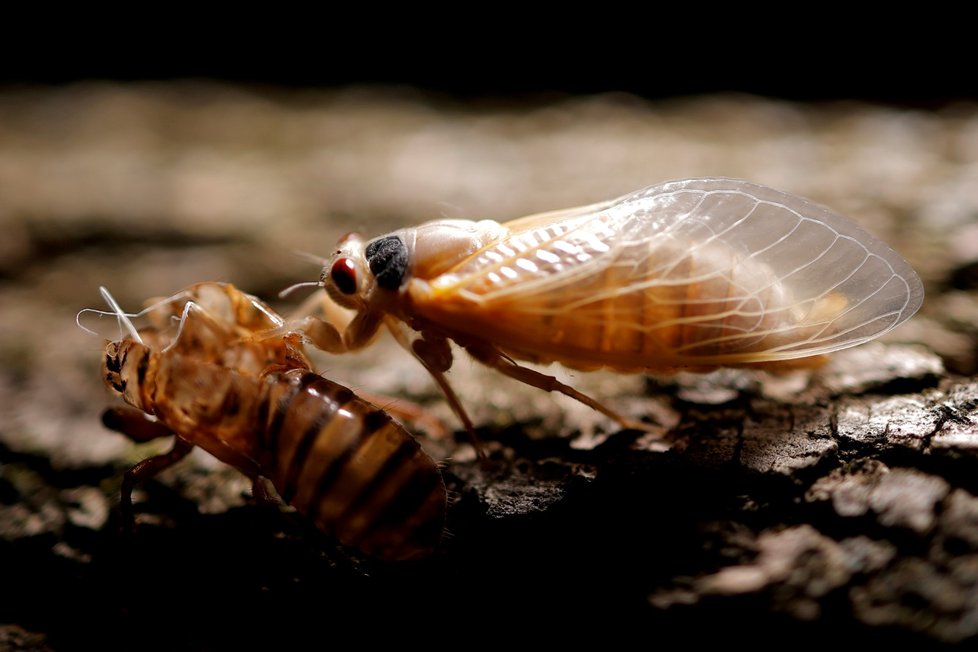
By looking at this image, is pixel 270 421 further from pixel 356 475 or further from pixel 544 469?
pixel 544 469

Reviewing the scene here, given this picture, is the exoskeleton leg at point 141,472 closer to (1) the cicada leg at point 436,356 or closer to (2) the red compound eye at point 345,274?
(2) the red compound eye at point 345,274

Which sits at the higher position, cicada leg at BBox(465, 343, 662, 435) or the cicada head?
the cicada head

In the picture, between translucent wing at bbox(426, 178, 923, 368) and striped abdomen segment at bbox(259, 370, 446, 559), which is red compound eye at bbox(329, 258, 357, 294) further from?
striped abdomen segment at bbox(259, 370, 446, 559)

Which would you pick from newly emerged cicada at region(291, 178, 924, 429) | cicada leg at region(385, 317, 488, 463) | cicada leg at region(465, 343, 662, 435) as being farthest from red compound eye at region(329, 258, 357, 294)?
cicada leg at region(465, 343, 662, 435)

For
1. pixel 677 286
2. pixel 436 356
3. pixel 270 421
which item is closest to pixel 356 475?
pixel 270 421

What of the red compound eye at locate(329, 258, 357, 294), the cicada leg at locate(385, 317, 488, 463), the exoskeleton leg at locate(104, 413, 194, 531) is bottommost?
the exoskeleton leg at locate(104, 413, 194, 531)

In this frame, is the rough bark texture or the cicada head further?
the cicada head

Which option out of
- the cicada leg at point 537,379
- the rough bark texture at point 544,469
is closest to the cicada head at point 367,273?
the cicada leg at point 537,379
